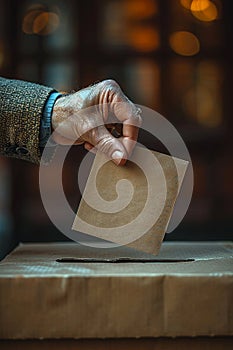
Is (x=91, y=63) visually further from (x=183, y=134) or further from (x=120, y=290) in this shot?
(x=120, y=290)

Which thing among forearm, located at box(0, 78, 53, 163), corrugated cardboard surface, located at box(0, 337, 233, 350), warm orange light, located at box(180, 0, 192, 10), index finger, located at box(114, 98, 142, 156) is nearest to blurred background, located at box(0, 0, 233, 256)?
warm orange light, located at box(180, 0, 192, 10)

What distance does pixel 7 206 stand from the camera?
338 centimetres

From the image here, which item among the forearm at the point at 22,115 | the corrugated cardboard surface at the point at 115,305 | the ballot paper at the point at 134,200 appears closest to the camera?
the corrugated cardboard surface at the point at 115,305

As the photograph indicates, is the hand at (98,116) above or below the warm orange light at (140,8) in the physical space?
below

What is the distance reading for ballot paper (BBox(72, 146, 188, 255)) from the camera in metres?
0.81

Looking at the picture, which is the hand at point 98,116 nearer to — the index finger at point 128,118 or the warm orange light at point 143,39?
the index finger at point 128,118

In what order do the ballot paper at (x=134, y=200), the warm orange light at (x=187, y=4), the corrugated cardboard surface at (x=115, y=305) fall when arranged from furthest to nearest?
the warm orange light at (x=187, y=4) → the ballot paper at (x=134, y=200) → the corrugated cardboard surface at (x=115, y=305)

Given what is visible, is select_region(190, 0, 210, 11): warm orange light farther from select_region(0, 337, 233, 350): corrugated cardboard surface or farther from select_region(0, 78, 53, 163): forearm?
select_region(0, 337, 233, 350): corrugated cardboard surface

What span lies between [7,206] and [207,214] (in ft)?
3.47

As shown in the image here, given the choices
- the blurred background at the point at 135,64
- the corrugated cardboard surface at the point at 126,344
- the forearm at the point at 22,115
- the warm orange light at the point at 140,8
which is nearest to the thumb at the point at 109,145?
the forearm at the point at 22,115

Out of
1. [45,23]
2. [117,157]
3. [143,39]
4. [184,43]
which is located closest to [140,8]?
[143,39]

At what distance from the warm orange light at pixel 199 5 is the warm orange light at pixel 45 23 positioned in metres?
0.71

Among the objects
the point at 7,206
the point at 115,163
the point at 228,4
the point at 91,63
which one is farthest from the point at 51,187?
the point at 115,163

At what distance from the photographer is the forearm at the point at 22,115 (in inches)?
37.6
